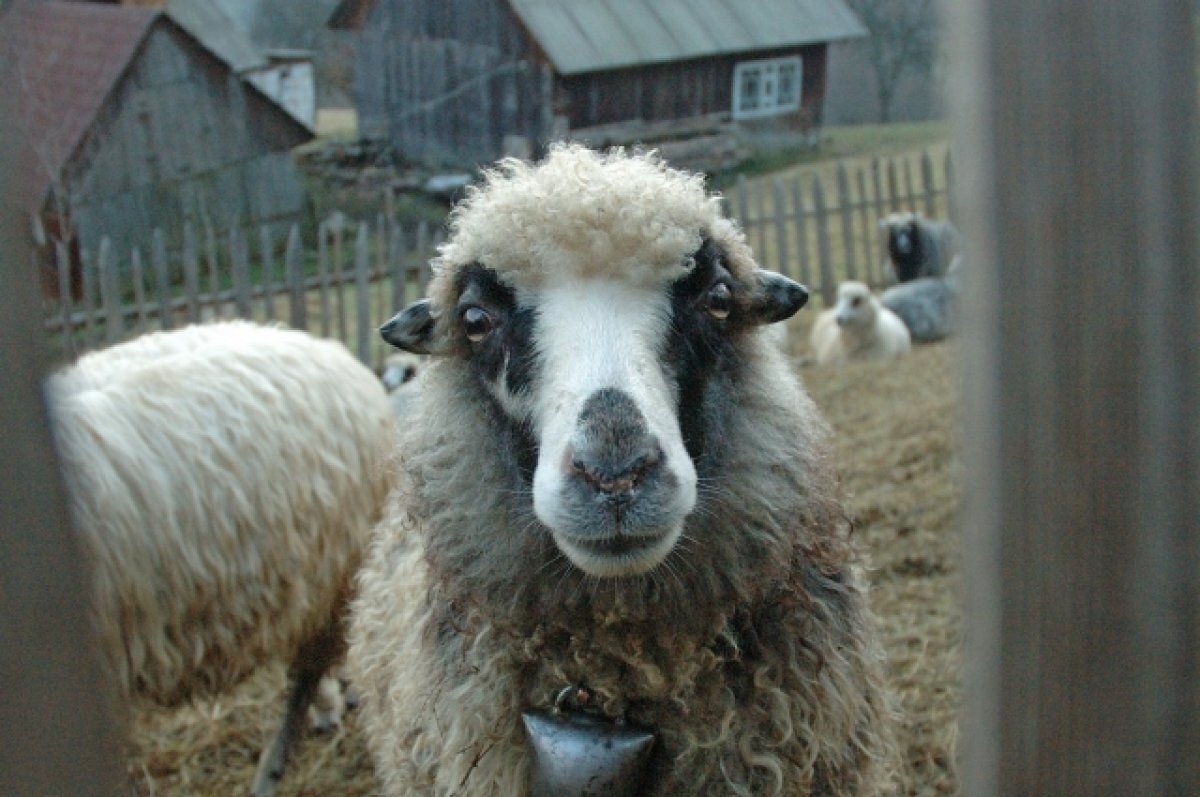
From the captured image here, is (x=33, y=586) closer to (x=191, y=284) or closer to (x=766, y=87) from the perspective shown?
(x=191, y=284)

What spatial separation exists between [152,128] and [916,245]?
11177 millimetres

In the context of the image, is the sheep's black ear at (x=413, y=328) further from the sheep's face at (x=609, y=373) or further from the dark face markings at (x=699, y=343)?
the dark face markings at (x=699, y=343)

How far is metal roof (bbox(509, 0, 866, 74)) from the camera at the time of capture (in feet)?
56.5

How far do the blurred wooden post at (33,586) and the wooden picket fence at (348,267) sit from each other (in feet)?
16.8

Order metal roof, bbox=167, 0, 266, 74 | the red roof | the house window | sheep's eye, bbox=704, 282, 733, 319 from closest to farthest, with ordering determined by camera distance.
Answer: sheep's eye, bbox=704, 282, 733, 319 → the red roof → metal roof, bbox=167, 0, 266, 74 → the house window

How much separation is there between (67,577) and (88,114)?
15516mm

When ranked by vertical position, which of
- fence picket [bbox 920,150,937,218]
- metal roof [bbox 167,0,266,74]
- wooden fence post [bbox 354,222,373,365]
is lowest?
wooden fence post [bbox 354,222,373,365]

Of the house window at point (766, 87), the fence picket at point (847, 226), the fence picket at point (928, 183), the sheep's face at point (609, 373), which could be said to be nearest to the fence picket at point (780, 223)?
the fence picket at point (847, 226)

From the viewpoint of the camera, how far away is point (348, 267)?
1400 cm

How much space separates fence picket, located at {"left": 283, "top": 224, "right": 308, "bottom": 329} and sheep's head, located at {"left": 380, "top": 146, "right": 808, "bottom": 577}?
717cm

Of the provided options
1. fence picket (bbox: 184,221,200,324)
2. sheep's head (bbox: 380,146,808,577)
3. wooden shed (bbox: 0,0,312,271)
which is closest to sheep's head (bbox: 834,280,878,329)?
fence picket (bbox: 184,221,200,324)

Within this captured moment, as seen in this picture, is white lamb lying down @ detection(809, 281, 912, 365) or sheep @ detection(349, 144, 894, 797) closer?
sheep @ detection(349, 144, 894, 797)

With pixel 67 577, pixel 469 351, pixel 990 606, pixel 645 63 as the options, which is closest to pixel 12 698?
pixel 67 577

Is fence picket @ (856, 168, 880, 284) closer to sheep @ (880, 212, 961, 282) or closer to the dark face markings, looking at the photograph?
sheep @ (880, 212, 961, 282)
